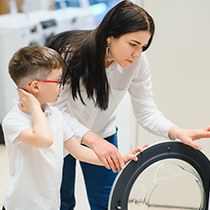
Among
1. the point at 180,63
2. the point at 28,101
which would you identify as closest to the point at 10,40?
the point at 180,63

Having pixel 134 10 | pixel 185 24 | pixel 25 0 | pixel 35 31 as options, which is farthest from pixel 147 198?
pixel 25 0

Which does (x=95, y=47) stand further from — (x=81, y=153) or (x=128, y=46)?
(x=81, y=153)

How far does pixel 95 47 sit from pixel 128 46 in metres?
0.14

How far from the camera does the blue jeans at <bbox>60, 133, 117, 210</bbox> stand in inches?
57.1

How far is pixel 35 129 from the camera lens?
923 millimetres

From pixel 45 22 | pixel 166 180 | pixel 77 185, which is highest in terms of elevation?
pixel 45 22

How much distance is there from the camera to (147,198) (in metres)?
1.15

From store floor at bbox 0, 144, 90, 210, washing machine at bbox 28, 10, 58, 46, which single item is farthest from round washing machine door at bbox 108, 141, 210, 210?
washing machine at bbox 28, 10, 58, 46

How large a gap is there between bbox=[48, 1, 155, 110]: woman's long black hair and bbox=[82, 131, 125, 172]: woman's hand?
18cm

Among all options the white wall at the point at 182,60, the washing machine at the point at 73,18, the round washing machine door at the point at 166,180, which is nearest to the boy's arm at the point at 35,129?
the round washing machine door at the point at 166,180

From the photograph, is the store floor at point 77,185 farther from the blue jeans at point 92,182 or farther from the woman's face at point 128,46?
the woman's face at point 128,46

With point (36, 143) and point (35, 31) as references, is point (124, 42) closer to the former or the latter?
point (36, 143)

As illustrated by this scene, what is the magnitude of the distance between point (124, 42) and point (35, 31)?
6.93 ft

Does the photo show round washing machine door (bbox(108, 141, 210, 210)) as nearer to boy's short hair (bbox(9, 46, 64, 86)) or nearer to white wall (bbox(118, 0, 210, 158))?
boy's short hair (bbox(9, 46, 64, 86))
